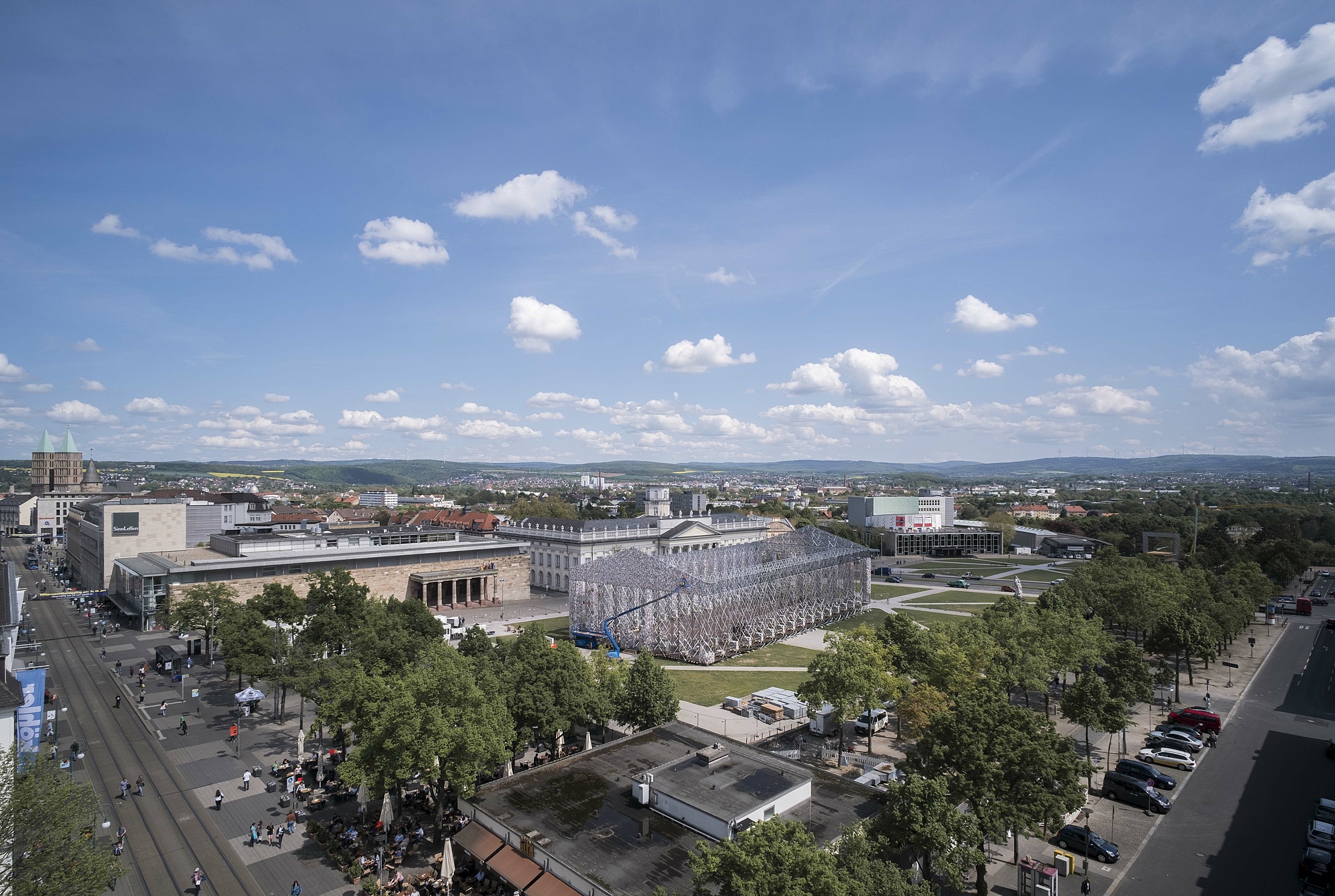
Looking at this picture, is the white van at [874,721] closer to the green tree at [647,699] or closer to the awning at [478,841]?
the green tree at [647,699]

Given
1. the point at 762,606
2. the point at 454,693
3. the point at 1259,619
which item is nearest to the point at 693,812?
the point at 454,693

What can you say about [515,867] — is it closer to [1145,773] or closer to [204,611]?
[1145,773]

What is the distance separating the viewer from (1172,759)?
3803 cm

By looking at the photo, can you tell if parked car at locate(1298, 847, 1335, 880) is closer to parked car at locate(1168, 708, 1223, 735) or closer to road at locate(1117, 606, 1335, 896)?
road at locate(1117, 606, 1335, 896)

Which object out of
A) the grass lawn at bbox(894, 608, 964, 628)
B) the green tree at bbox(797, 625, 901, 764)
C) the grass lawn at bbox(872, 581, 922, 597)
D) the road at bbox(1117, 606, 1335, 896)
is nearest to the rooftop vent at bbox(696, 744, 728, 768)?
the green tree at bbox(797, 625, 901, 764)

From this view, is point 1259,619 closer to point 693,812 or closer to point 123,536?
point 693,812

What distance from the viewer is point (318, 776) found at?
3519 centimetres

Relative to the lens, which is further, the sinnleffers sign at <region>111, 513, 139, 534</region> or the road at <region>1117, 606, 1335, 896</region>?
the sinnleffers sign at <region>111, 513, 139, 534</region>

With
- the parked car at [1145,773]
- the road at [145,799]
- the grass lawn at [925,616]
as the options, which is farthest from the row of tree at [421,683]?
the grass lawn at [925,616]

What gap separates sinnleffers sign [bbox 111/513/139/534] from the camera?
284 feet

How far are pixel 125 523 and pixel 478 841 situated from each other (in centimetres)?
8871

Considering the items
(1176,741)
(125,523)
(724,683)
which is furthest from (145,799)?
(125,523)

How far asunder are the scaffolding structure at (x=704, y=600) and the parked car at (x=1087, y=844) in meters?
35.6

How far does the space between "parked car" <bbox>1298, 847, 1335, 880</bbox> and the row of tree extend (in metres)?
27.5
